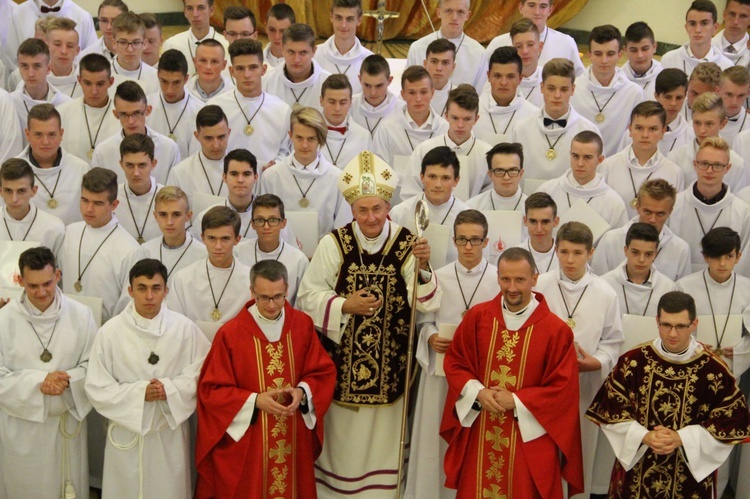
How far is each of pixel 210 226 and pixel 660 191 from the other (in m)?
2.92

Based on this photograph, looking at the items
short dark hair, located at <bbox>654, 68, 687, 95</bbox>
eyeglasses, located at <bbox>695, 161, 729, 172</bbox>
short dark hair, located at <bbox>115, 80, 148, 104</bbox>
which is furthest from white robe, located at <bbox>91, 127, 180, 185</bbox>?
eyeglasses, located at <bbox>695, 161, 729, 172</bbox>

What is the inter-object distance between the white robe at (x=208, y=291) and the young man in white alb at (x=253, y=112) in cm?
219

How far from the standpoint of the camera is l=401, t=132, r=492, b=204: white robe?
9.04 metres

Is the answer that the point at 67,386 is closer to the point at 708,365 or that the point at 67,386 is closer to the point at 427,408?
the point at 427,408

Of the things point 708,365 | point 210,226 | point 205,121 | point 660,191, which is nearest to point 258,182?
point 205,121

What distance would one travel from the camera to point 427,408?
7816 mm

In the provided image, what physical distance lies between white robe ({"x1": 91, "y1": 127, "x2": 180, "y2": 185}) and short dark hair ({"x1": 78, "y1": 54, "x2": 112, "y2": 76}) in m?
0.61

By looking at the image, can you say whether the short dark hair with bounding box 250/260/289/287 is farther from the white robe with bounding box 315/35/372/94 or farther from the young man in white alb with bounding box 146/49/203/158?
the white robe with bounding box 315/35/372/94

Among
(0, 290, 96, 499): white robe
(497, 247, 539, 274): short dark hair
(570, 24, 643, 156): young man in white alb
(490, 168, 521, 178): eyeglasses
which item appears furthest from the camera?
(570, 24, 643, 156): young man in white alb

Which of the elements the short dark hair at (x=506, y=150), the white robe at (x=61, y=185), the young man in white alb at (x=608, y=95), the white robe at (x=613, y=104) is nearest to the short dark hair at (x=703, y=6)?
the young man in white alb at (x=608, y=95)

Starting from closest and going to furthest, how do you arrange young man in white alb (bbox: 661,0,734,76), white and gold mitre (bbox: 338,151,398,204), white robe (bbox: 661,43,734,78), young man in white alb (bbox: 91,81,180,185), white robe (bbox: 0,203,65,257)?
white and gold mitre (bbox: 338,151,398,204) → white robe (bbox: 0,203,65,257) → young man in white alb (bbox: 91,81,180,185) → young man in white alb (bbox: 661,0,734,76) → white robe (bbox: 661,43,734,78)

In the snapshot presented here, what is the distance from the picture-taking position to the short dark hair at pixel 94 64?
9.67 metres

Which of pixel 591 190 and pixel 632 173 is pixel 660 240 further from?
pixel 632 173

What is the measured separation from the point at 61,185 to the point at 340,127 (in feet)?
7.03
